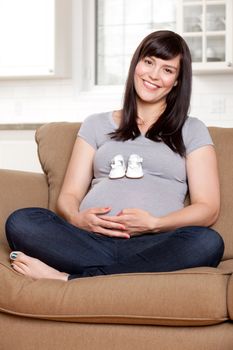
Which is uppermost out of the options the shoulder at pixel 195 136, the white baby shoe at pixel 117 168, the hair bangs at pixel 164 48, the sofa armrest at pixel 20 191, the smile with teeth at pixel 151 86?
the hair bangs at pixel 164 48

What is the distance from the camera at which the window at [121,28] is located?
16.3 ft

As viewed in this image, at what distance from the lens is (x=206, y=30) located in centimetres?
445

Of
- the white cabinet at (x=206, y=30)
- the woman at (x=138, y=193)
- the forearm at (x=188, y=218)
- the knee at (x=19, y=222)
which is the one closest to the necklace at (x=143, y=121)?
the woman at (x=138, y=193)

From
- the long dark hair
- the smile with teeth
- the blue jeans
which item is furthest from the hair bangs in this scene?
the blue jeans

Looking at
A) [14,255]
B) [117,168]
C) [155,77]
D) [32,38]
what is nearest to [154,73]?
[155,77]

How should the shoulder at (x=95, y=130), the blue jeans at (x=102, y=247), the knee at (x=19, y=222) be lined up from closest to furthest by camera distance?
1. the blue jeans at (x=102, y=247)
2. the knee at (x=19, y=222)
3. the shoulder at (x=95, y=130)

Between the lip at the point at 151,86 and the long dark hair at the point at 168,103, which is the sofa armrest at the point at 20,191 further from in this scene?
the lip at the point at 151,86

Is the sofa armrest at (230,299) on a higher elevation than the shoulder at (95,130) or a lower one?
lower

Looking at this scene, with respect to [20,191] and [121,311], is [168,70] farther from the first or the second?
[121,311]

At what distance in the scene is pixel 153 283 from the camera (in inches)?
77.0

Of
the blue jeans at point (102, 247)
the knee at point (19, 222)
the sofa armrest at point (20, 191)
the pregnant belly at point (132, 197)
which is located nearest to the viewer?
the blue jeans at point (102, 247)

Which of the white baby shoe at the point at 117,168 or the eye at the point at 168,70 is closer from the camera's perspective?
the white baby shoe at the point at 117,168

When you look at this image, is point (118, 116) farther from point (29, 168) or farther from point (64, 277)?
point (29, 168)

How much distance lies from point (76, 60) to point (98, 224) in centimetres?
273
